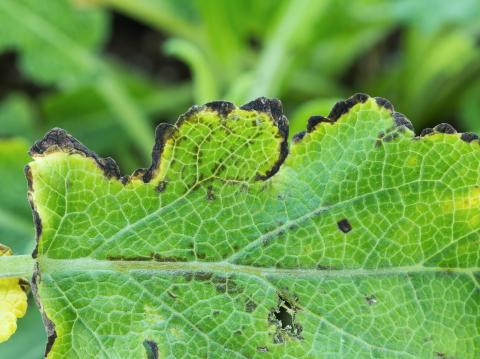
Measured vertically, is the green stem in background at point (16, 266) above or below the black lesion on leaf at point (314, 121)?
below

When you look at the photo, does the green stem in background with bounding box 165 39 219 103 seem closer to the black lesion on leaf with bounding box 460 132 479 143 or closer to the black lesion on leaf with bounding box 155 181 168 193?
the black lesion on leaf with bounding box 155 181 168 193

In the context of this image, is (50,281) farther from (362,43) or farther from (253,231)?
(362,43)

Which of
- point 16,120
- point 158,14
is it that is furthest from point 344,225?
point 16,120

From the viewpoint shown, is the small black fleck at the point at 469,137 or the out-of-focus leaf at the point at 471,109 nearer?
the small black fleck at the point at 469,137

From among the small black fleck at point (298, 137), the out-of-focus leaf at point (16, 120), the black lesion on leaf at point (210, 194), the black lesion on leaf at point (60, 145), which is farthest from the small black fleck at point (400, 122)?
the out-of-focus leaf at point (16, 120)

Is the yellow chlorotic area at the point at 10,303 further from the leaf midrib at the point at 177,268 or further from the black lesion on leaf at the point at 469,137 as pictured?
the black lesion on leaf at the point at 469,137

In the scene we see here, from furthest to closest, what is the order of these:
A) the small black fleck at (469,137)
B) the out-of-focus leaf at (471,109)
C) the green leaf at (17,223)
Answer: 1. the out-of-focus leaf at (471,109)
2. the green leaf at (17,223)
3. the small black fleck at (469,137)

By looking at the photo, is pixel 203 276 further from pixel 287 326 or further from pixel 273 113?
pixel 273 113

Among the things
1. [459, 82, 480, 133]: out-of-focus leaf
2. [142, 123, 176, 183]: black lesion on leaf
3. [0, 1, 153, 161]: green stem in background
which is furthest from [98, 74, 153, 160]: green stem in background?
[142, 123, 176, 183]: black lesion on leaf
